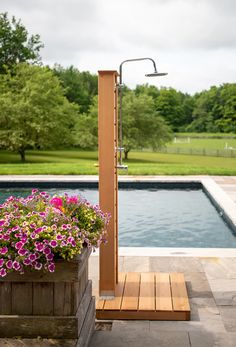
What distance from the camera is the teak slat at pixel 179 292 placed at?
406 cm

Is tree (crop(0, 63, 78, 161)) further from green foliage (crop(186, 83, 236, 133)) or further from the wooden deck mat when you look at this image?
green foliage (crop(186, 83, 236, 133))

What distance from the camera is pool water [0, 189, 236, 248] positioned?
8.16 meters

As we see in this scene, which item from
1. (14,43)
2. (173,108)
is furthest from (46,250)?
(173,108)

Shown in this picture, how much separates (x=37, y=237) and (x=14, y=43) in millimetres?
32711

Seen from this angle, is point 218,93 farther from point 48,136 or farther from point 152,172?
point 152,172

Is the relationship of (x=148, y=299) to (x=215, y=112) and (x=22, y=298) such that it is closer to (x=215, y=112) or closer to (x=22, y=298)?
(x=22, y=298)

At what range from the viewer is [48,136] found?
25328 mm

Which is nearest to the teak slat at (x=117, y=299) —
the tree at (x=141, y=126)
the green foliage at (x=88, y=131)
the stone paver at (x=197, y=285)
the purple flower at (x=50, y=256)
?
the stone paver at (x=197, y=285)

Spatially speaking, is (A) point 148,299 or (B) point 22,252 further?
(A) point 148,299

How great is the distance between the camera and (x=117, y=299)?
428cm

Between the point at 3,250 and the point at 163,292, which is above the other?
the point at 3,250

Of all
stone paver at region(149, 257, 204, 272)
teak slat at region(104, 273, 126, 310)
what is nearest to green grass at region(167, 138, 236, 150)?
stone paver at region(149, 257, 204, 272)

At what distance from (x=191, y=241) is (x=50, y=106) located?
1879cm

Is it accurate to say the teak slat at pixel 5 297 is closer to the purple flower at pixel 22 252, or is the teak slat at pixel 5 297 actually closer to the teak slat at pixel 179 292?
the purple flower at pixel 22 252
